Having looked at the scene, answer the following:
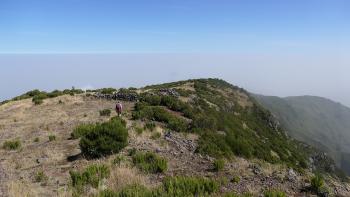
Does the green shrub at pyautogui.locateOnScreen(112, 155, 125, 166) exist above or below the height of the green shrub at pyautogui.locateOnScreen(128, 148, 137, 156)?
above

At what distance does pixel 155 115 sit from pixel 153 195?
16575 mm

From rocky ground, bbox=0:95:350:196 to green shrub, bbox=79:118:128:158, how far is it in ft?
1.63

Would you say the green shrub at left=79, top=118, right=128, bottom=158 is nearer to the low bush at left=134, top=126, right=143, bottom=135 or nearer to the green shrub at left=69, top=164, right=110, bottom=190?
the low bush at left=134, top=126, right=143, bottom=135

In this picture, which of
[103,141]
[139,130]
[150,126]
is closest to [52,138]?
[139,130]

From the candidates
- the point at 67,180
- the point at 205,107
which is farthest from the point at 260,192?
the point at 205,107

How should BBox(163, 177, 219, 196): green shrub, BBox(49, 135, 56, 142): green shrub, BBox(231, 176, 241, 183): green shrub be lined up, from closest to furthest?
1. BBox(163, 177, 219, 196): green shrub
2. BBox(231, 176, 241, 183): green shrub
3. BBox(49, 135, 56, 142): green shrub

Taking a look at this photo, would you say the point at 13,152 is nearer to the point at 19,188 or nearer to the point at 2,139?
the point at 2,139

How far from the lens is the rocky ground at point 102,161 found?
1159 centimetres

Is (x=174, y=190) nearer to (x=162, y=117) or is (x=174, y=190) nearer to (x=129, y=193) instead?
(x=129, y=193)

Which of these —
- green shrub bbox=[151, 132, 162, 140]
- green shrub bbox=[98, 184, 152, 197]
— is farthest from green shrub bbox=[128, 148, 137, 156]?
green shrub bbox=[98, 184, 152, 197]

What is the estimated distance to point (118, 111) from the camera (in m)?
25.8

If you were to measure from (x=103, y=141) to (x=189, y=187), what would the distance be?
6843mm

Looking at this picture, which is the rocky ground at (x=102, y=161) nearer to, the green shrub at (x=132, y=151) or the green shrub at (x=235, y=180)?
the green shrub at (x=235, y=180)

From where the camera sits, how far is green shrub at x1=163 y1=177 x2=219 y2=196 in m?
9.87
